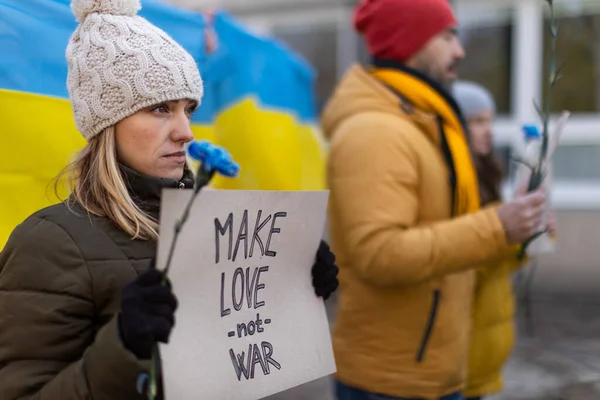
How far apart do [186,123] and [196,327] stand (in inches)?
16.4

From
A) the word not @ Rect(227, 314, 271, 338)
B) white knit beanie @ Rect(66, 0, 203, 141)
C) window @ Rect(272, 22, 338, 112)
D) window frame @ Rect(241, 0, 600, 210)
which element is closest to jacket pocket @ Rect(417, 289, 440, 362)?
the word not @ Rect(227, 314, 271, 338)

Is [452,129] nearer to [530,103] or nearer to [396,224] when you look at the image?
[396,224]

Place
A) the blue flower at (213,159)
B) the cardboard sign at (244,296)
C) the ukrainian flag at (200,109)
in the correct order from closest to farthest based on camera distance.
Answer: the blue flower at (213,159), the cardboard sign at (244,296), the ukrainian flag at (200,109)

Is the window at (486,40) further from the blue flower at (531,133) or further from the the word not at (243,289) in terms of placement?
the the word not at (243,289)

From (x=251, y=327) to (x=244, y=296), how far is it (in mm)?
65

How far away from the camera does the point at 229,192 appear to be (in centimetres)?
128

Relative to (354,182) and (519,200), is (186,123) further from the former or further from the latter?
(519,200)

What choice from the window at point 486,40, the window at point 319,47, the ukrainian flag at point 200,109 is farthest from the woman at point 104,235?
the window at point 319,47

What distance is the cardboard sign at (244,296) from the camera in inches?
48.0

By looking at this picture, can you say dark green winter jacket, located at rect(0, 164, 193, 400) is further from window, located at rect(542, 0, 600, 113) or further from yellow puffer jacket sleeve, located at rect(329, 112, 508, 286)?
window, located at rect(542, 0, 600, 113)

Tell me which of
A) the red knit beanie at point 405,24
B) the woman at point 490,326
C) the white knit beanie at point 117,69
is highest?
the red knit beanie at point 405,24

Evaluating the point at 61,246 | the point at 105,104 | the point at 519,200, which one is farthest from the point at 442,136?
the point at 61,246

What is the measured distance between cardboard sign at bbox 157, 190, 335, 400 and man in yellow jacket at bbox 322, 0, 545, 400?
0.52 metres

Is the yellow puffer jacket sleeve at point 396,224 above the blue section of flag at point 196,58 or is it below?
below
